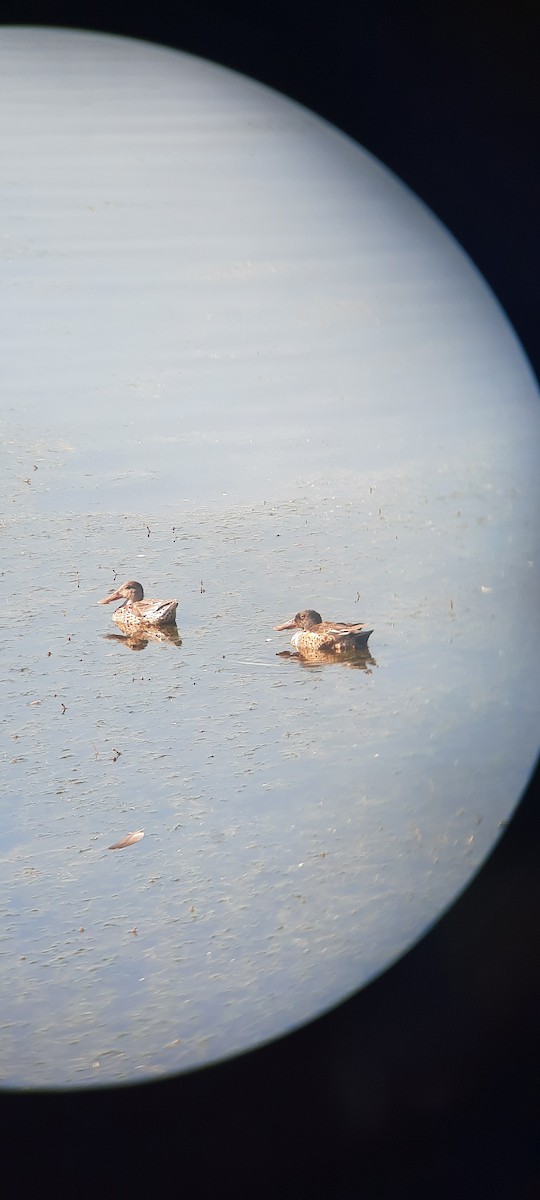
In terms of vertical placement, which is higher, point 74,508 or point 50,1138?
point 74,508

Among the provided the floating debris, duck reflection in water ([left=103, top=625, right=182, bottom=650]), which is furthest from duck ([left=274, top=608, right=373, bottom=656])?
the floating debris

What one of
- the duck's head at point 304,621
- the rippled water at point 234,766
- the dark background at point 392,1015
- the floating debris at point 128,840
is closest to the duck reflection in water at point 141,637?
the rippled water at point 234,766

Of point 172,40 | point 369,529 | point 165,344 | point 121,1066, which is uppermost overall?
point 172,40

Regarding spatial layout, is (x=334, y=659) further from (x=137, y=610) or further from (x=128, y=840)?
(x=128, y=840)

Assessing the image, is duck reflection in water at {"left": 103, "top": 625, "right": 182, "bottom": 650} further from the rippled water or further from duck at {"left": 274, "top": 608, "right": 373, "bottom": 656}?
duck at {"left": 274, "top": 608, "right": 373, "bottom": 656}

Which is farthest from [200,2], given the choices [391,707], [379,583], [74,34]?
[391,707]

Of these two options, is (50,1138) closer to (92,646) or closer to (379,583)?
(92,646)
